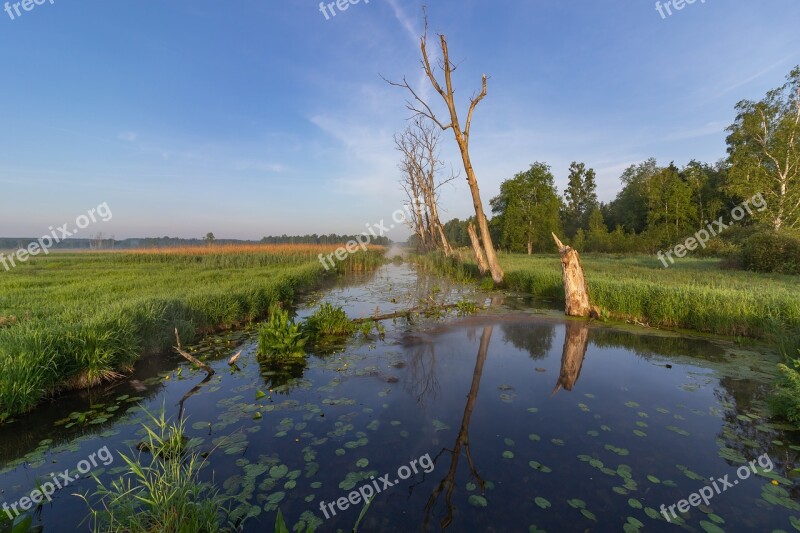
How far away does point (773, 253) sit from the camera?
16.4 m

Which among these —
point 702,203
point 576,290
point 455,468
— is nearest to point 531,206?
point 702,203

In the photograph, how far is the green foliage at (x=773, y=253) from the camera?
1576 centimetres

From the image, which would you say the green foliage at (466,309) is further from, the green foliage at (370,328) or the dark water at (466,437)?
the dark water at (466,437)

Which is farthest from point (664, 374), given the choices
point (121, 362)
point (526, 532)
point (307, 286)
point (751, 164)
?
point (751, 164)

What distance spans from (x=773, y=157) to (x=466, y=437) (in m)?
32.8

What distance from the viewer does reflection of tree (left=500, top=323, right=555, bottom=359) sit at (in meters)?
7.50

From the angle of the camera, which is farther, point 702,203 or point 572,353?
point 702,203

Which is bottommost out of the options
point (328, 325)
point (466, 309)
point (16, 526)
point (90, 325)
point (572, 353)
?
point (572, 353)

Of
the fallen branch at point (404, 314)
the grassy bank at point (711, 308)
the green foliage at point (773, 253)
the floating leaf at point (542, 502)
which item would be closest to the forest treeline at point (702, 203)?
the green foliage at point (773, 253)

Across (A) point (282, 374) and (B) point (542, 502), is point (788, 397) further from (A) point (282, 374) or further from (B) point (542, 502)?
(A) point (282, 374)

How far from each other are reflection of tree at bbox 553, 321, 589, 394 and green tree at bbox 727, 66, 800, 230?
2228cm

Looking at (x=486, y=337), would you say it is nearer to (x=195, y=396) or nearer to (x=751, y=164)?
(x=195, y=396)

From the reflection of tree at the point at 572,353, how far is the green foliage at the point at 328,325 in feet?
15.8

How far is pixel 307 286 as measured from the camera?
17516mm
